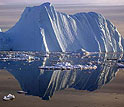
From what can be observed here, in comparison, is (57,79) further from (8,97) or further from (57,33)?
(57,33)

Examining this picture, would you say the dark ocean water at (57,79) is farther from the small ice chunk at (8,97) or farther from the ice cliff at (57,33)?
the ice cliff at (57,33)

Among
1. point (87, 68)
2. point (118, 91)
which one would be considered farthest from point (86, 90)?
point (87, 68)

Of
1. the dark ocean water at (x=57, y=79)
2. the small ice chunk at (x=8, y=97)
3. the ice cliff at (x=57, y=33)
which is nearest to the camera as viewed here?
the small ice chunk at (x=8, y=97)

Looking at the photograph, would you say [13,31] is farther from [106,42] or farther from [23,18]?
[106,42]

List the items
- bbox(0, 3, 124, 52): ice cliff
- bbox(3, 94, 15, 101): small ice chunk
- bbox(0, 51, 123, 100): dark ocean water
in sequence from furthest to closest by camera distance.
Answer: bbox(0, 3, 124, 52): ice cliff → bbox(0, 51, 123, 100): dark ocean water → bbox(3, 94, 15, 101): small ice chunk

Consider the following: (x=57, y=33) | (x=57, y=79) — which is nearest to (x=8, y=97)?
(x=57, y=79)

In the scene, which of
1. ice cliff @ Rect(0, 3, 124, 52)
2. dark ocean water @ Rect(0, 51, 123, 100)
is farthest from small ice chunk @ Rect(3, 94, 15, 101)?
ice cliff @ Rect(0, 3, 124, 52)

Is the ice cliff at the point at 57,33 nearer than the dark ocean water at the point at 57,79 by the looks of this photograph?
No

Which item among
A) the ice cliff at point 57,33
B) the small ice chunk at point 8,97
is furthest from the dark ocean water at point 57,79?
the ice cliff at point 57,33

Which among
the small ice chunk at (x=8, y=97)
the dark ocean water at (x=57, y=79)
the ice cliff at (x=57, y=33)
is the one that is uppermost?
the small ice chunk at (x=8, y=97)

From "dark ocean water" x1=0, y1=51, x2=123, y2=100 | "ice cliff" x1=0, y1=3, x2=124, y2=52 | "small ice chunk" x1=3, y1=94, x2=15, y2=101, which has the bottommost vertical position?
"ice cliff" x1=0, y1=3, x2=124, y2=52

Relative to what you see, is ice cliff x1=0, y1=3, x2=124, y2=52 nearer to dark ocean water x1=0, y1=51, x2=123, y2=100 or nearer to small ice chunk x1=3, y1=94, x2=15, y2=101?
dark ocean water x1=0, y1=51, x2=123, y2=100
